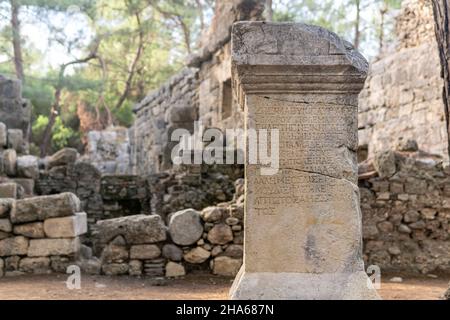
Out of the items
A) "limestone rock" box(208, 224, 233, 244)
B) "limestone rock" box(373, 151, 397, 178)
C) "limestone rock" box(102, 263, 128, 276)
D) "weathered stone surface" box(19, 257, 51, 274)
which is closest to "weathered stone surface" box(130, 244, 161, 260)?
"limestone rock" box(102, 263, 128, 276)

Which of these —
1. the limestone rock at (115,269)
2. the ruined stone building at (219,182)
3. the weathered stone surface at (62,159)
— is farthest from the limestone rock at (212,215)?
the weathered stone surface at (62,159)

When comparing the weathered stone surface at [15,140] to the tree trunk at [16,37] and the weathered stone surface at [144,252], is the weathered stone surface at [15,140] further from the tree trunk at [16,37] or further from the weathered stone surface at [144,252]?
the tree trunk at [16,37]

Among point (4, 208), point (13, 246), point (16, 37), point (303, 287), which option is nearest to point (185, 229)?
point (13, 246)

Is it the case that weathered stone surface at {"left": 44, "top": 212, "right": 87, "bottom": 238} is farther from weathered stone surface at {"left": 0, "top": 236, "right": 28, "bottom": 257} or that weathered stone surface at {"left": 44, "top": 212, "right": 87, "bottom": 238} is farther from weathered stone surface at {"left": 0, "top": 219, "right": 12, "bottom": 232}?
weathered stone surface at {"left": 0, "top": 219, "right": 12, "bottom": 232}

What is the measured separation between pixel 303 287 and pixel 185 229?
2.95 metres

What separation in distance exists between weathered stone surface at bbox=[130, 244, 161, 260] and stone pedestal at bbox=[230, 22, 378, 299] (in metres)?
2.79

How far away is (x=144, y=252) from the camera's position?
6.05 meters

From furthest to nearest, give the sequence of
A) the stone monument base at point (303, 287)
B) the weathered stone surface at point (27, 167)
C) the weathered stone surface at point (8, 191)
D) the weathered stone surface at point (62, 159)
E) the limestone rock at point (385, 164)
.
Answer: the weathered stone surface at point (62, 159), the weathered stone surface at point (27, 167), the weathered stone surface at point (8, 191), the limestone rock at point (385, 164), the stone monument base at point (303, 287)

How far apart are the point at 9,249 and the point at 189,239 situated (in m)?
2.02

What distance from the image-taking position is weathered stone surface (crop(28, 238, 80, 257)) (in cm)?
594

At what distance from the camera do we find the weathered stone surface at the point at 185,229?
6.09 m

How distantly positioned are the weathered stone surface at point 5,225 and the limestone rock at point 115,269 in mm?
1141

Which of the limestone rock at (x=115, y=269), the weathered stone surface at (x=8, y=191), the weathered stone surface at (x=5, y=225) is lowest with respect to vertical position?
the limestone rock at (x=115, y=269)

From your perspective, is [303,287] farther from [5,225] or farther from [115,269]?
[5,225]
